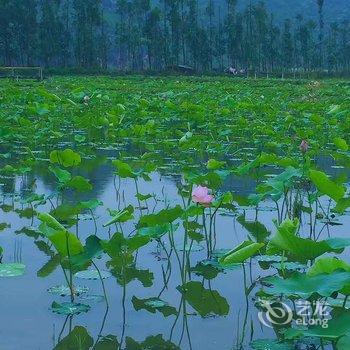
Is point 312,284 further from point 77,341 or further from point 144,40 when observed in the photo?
point 144,40

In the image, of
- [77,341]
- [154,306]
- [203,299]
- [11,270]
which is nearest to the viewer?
[77,341]

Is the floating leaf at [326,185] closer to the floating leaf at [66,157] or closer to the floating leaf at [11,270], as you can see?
the floating leaf at [11,270]

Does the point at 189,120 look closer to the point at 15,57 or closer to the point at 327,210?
the point at 327,210

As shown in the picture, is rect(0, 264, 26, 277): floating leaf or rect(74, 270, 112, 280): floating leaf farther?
rect(74, 270, 112, 280): floating leaf

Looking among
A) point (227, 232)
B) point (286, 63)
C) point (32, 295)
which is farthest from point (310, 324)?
point (286, 63)

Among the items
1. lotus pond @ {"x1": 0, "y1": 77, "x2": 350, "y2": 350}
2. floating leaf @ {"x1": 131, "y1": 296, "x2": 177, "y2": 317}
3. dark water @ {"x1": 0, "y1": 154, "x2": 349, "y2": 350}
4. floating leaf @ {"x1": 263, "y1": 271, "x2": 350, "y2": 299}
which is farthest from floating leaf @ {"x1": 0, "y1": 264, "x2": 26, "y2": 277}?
floating leaf @ {"x1": 263, "y1": 271, "x2": 350, "y2": 299}

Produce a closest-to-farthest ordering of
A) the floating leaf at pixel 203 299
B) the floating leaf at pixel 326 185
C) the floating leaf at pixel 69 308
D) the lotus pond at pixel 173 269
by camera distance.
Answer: the lotus pond at pixel 173 269 < the floating leaf at pixel 69 308 < the floating leaf at pixel 203 299 < the floating leaf at pixel 326 185

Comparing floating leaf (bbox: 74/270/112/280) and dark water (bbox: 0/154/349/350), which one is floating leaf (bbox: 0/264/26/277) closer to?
dark water (bbox: 0/154/349/350)

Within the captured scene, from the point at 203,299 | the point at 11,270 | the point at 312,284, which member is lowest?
the point at 203,299

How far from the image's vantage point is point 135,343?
204cm

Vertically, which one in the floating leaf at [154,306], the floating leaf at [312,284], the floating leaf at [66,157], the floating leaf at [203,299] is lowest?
the floating leaf at [203,299]

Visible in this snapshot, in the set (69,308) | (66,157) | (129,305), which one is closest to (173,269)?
(129,305)

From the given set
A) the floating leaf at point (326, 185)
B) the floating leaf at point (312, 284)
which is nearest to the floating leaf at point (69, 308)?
the floating leaf at point (312, 284)

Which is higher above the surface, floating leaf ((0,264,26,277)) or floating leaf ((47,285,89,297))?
floating leaf ((0,264,26,277))
